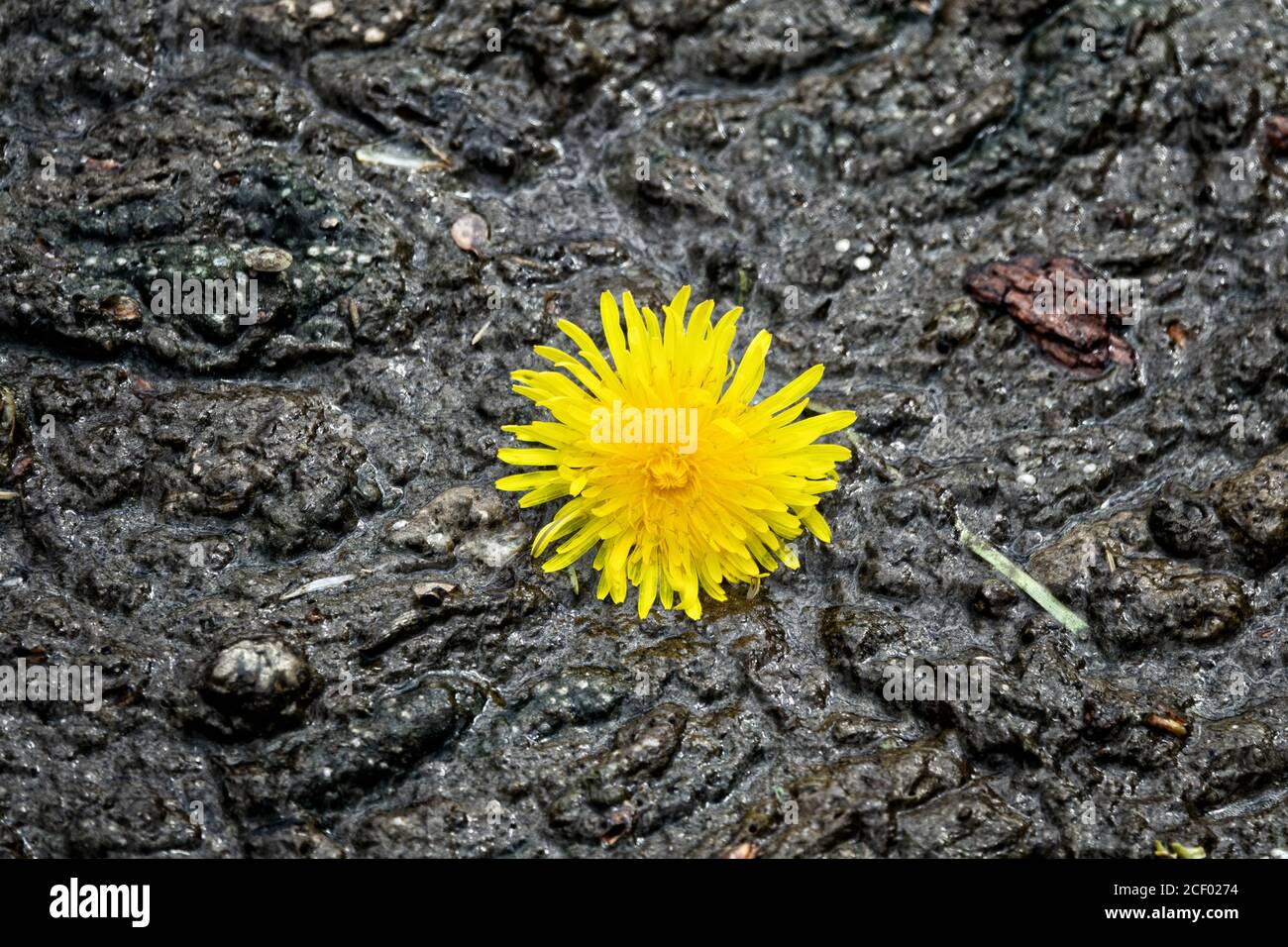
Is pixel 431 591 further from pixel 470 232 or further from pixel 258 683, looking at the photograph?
pixel 470 232

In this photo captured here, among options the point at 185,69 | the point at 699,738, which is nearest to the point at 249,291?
the point at 185,69

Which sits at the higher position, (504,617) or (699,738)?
(504,617)

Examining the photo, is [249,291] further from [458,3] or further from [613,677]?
[613,677]

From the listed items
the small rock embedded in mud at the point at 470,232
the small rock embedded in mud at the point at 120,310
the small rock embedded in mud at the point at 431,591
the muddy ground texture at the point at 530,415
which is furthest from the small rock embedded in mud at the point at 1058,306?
the small rock embedded in mud at the point at 120,310

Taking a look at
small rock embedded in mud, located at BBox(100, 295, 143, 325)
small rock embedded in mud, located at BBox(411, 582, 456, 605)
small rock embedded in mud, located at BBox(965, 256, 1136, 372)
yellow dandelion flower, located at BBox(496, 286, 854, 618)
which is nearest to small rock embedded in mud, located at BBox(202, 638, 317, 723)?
small rock embedded in mud, located at BBox(411, 582, 456, 605)
